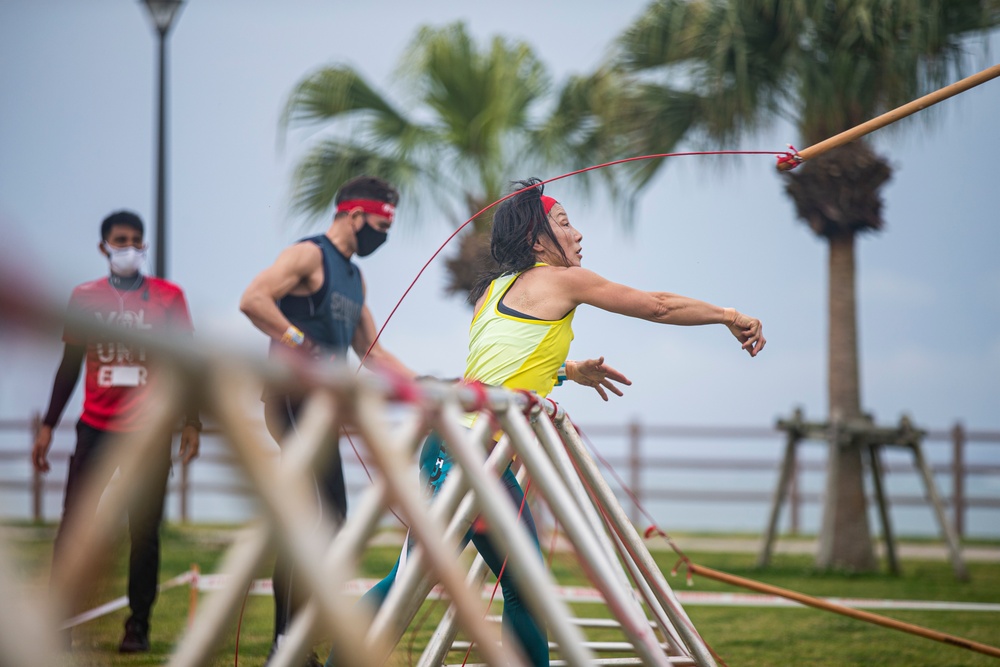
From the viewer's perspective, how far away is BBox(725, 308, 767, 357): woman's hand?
315 centimetres

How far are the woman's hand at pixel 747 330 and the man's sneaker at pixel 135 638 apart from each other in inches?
93.7

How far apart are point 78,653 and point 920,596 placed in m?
7.19

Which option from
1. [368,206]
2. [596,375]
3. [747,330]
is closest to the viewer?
[747,330]

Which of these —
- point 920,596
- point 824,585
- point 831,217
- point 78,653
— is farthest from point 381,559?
point 78,653

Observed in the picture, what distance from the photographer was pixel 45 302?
1.18 metres

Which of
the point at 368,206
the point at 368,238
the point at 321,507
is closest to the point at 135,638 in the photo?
the point at 321,507

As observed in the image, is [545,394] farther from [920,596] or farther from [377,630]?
[920,596]

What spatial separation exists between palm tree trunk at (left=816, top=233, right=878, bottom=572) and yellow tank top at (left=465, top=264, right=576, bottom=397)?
6.77m

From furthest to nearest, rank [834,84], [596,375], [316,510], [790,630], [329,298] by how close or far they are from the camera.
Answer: [834,84] → [790,630] → [329,298] → [596,375] → [316,510]

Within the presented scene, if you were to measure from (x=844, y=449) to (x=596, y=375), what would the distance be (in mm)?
6839

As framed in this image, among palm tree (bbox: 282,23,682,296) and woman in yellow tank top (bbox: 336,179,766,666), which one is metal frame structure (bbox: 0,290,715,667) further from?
palm tree (bbox: 282,23,682,296)

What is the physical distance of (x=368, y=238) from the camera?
4805 millimetres

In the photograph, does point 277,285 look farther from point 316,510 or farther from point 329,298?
point 316,510

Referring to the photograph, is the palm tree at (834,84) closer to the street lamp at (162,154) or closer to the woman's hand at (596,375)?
the street lamp at (162,154)
